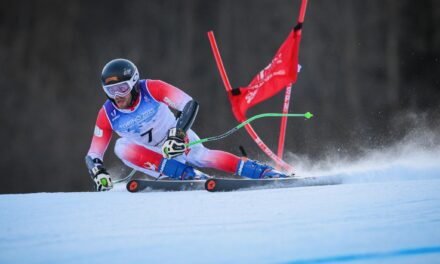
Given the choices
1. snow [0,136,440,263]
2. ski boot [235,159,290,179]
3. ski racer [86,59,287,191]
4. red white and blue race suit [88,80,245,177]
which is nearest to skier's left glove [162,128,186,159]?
ski racer [86,59,287,191]

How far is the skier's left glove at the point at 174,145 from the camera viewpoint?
2861 mm

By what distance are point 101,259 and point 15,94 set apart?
18.7 ft

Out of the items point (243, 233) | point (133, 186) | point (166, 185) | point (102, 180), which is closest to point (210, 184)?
point (166, 185)

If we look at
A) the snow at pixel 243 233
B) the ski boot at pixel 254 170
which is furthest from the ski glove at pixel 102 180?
the snow at pixel 243 233

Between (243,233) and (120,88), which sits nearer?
(243,233)

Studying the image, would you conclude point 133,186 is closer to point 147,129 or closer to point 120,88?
point 147,129

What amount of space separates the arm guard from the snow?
1.35 metres

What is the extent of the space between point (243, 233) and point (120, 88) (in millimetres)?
2263

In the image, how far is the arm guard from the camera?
3.02 metres

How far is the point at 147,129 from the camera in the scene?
11.0ft

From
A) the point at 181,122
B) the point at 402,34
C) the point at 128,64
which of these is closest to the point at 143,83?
the point at 128,64

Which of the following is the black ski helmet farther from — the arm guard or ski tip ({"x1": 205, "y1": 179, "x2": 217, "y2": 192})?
ski tip ({"x1": 205, "y1": 179, "x2": 217, "y2": 192})

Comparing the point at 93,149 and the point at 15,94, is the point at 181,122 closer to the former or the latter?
the point at 93,149

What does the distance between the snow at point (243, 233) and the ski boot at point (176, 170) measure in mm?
1615
